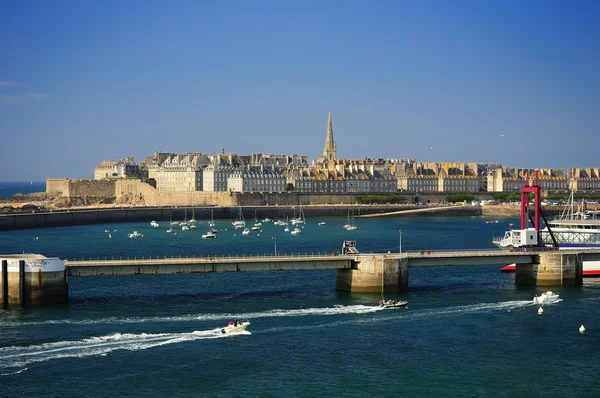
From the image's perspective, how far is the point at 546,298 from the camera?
186 ft

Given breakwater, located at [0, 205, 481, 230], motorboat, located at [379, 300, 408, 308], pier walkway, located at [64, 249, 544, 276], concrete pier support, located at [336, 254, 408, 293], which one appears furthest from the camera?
→ breakwater, located at [0, 205, 481, 230]

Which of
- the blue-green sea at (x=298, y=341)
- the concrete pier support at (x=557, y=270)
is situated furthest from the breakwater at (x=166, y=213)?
the concrete pier support at (x=557, y=270)

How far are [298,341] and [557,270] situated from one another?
85.3ft

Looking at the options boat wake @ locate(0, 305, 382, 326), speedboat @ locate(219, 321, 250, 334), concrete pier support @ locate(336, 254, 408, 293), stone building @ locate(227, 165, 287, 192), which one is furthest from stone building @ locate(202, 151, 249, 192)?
speedboat @ locate(219, 321, 250, 334)

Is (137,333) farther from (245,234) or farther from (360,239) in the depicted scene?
(245,234)

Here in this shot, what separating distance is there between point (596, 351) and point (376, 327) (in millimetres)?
11780

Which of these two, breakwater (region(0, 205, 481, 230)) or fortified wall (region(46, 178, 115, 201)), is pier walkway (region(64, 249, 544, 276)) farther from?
fortified wall (region(46, 178, 115, 201))

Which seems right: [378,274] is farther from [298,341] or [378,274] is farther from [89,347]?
[89,347]

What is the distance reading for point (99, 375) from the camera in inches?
1549

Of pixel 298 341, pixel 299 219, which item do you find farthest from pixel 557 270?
pixel 299 219

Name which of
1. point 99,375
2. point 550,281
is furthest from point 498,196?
point 99,375

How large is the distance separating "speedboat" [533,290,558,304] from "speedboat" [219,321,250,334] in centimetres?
2034

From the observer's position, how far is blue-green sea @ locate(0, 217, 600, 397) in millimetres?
38562

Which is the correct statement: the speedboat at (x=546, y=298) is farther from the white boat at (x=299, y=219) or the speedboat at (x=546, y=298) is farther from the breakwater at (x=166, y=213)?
the breakwater at (x=166, y=213)
